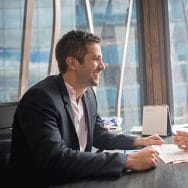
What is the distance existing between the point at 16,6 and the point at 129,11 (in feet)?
3.42

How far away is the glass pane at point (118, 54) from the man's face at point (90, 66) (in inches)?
52.3

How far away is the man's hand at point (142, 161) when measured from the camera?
1.36m

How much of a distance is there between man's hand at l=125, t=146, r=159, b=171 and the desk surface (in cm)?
2

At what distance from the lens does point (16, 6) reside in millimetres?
3084

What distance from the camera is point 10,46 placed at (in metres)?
3.13

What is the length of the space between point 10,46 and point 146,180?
2248 millimetres

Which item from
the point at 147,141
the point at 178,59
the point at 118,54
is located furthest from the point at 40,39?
the point at 147,141

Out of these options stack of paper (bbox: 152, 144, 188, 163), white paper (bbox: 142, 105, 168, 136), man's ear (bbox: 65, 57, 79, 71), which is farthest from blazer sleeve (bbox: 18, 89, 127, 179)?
white paper (bbox: 142, 105, 168, 136)

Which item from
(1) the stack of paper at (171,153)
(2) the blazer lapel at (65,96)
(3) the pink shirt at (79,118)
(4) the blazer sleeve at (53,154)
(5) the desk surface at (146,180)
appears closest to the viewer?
(5) the desk surface at (146,180)

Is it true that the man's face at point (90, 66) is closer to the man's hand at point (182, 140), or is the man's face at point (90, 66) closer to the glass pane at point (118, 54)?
the man's hand at point (182, 140)

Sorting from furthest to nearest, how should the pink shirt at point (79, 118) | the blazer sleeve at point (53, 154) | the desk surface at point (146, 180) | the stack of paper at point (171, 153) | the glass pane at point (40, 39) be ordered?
the glass pane at point (40, 39), the pink shirt at point (79, 118), the stack of paper at point (171, 153), the blazer sleeve at point (53, 154), the desk surface at point (146, 180)

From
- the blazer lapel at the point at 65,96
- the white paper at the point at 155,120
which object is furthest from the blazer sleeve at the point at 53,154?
the white paper at the point at 155,120

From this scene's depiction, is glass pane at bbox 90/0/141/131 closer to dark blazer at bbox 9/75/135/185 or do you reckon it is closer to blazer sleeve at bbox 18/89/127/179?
dark blazer at bbox 9/75/135/185

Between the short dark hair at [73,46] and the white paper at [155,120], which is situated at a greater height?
the short dark hair at [73,46]
